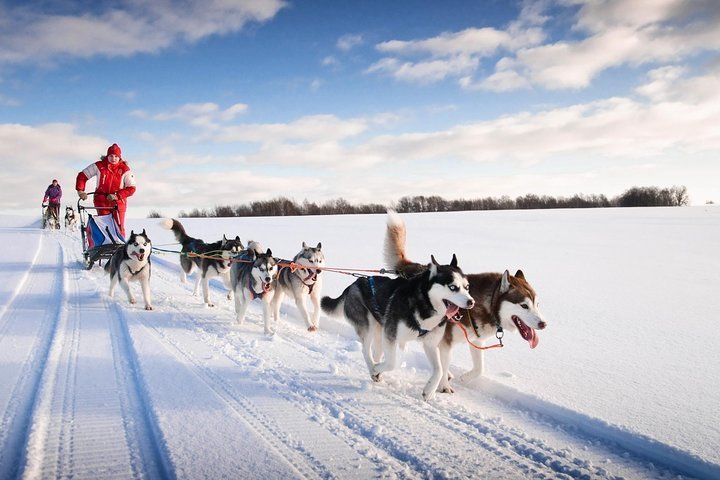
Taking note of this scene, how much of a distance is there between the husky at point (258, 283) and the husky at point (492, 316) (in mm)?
2309

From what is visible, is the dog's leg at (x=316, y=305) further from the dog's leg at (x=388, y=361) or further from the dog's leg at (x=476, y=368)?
the dog's leg at (x=476, y=368)

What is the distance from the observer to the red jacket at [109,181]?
24.7ft

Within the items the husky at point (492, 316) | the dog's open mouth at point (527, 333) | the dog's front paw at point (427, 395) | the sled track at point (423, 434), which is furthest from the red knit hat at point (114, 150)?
the dog's open mouth at point (527, 333)

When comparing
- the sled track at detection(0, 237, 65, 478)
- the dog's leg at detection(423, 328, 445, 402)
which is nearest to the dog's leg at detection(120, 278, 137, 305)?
the sled track at detection(0, 237, 65, 478)

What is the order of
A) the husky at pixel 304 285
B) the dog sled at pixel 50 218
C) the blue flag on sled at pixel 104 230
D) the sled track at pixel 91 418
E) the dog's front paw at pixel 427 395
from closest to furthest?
the sled track at pixel 91 418 → the dog's front paw at pixel 427 395 → the husky at pixel 304 285 → the blue flag on sled at pixel 104 230 → the dog sled at pixel 50 218

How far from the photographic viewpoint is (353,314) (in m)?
4.09

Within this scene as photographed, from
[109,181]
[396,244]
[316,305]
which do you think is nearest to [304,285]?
[316,305]

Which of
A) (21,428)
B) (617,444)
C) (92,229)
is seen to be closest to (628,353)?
(617,444)

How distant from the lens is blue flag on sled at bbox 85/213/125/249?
25.3 feet

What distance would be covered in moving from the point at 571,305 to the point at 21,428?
594cm

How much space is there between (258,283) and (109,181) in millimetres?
4480

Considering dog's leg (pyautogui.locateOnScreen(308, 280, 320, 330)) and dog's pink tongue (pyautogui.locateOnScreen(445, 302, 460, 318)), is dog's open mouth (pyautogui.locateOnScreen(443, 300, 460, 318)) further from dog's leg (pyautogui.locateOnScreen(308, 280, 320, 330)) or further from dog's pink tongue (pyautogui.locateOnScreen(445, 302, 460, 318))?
dog's leg (pyautogui.locateOnScreen(308, 280, 320, 330))

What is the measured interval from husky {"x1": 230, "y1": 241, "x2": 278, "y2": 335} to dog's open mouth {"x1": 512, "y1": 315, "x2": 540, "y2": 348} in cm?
281

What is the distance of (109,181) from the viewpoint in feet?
25.2
